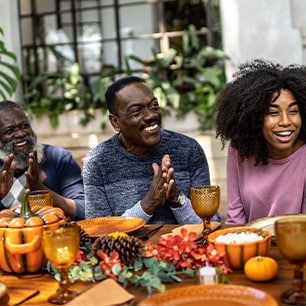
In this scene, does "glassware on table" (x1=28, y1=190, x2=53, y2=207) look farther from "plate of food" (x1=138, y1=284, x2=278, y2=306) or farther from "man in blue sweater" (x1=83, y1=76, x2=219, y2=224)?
"plate of food" (x1=138, y1=284, x2=278, y2=306)

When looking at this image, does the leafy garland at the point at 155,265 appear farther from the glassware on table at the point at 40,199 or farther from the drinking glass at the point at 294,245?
the glassware on table at the point at 40,199

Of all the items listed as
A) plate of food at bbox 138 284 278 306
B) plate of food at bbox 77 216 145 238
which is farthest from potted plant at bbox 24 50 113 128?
plate of food at bbox 138 284 278 306

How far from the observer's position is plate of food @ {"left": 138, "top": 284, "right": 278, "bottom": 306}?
171 centimetres

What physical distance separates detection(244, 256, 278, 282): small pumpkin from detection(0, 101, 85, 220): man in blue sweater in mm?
1463

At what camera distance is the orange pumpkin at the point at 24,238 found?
2.13m

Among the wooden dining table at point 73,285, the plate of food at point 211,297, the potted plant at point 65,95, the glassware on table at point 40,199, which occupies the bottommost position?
the wooden dining table at point 73,285

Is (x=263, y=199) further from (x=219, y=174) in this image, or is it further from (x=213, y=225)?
(x=219, y=174)

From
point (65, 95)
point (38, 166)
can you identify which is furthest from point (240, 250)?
point (65, 95)

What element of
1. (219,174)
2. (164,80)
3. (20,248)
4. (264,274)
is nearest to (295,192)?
(264,274)

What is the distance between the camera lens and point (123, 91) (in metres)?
3.21

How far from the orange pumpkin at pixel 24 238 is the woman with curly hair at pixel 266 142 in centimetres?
109

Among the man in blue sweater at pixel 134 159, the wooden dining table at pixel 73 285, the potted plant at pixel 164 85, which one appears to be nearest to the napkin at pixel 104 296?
the wooden dining table at pixel 73 285

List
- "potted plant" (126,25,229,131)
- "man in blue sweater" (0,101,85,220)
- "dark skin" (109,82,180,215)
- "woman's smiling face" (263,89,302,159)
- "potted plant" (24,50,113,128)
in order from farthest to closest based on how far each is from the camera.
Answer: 1. "potted plant" (24,50,113,128)
2. "potted plant" (126,25,229,131)
3. "man in blue sweater" (0,101,85,220)
4. "dark skin" (109,82,180,215)
5. "woman's smiling face" (263,89,302,159)

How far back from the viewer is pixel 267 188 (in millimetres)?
3025
